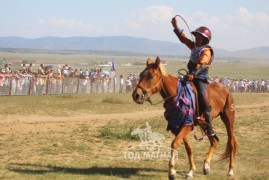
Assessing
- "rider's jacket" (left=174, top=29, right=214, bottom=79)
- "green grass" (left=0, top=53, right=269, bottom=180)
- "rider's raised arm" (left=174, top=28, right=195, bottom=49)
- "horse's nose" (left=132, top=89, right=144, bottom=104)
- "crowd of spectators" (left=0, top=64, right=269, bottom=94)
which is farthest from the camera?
"crowd of spectators" (left=0, top=64, right=269, bottom=94)

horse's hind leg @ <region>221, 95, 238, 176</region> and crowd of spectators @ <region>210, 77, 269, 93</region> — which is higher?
horse's hind leg @ <region>221, 95, 238, 176</region>

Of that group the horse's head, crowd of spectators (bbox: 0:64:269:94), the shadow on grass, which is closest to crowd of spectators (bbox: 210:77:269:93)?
crowd of spectators (bbox: 0:64:269:94)

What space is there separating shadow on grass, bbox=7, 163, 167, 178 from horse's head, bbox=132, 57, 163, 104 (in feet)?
6.07

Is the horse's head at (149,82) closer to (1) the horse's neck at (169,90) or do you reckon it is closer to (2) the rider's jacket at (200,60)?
(1) the horse's neck at (169,90)

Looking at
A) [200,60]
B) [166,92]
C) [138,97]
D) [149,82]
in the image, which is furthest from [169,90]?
[200,60]

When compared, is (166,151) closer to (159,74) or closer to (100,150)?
(100,150)

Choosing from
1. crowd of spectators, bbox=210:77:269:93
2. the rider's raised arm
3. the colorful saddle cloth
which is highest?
the rider's raised arm

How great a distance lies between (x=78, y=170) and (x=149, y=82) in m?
2.59

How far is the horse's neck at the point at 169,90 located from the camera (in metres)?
8.72

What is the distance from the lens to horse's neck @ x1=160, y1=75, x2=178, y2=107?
8.72 meters

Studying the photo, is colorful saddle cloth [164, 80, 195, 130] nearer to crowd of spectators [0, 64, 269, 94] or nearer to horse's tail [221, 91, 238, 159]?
horse's tail [221, 91, 238, 159]

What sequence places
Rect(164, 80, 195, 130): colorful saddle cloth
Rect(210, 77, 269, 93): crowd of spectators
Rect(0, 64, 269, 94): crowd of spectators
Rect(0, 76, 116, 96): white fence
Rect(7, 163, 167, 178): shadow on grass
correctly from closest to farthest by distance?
Rect(164, 80, 195, 130): colorful saddle cloth → Rect(7, 163, 167, 178): shadow on grass → Rect(0, 76, 116, 96): white fence → Rect(0, 64, 269, 94): crowd of spectators → Rect(210, 77, 269, 93): crowd of spectators

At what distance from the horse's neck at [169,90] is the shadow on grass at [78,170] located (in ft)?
5.84

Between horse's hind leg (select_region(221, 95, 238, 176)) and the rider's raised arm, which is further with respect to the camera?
horse's hind leg (select_region(221, 95, 238, 176))
